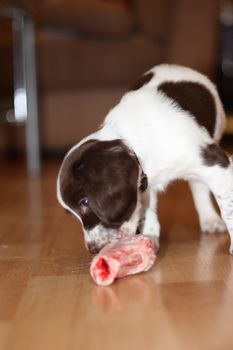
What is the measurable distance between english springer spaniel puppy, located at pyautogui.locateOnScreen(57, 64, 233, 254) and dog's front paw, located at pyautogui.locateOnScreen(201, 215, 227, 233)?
0.34m

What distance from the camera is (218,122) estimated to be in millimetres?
2912

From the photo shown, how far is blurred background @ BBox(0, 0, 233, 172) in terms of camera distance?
18.3ft

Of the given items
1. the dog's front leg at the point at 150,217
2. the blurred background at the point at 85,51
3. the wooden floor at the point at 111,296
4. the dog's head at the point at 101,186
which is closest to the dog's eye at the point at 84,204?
the dog's head at the point at 101,186

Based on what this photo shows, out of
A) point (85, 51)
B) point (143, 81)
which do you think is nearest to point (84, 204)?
point (143, 81)

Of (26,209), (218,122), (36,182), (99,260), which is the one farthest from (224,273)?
(36,182)

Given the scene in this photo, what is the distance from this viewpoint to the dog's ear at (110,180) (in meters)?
2.09

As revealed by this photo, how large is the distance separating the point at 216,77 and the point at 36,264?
588cm

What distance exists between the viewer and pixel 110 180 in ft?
6.84

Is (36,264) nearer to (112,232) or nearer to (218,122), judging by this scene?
(112,232)

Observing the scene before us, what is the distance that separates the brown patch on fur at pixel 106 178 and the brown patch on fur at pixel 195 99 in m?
0.49

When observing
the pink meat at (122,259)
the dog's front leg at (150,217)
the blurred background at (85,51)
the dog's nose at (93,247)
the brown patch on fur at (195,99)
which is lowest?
the blurred background at (85,51)

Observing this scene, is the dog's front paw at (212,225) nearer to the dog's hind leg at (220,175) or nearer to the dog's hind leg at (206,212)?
the dog's hind leg at (206,212)

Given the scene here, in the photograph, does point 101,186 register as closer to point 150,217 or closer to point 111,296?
point 111,296

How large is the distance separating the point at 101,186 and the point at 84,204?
21 cm
